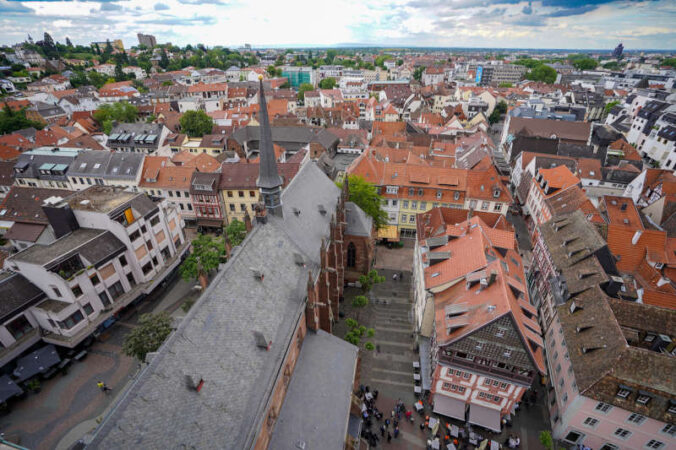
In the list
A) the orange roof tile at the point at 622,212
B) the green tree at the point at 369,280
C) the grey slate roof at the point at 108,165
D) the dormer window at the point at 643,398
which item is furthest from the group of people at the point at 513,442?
the grey slate roof at the point at 108,165

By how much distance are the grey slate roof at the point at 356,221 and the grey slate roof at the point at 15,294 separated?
3764 cm

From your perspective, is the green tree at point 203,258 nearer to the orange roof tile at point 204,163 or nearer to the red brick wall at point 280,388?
the red brick wall at point 280,388

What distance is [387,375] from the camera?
3522cm

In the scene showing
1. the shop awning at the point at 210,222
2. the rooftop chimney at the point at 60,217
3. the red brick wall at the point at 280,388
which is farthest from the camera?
the shop awning at the point at 210,222

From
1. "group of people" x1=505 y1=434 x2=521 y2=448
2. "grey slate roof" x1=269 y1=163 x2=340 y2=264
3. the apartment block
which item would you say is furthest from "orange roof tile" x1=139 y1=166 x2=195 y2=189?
"group of people" x1=505 y1=434 x2=521 y2=448

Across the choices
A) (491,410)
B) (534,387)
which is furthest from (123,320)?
(534,387)

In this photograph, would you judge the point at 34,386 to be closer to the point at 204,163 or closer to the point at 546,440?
the point at 204,163

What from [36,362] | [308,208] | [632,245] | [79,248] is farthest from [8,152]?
[632,245]

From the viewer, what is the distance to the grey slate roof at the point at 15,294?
34188 mm

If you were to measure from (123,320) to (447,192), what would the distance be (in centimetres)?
5247

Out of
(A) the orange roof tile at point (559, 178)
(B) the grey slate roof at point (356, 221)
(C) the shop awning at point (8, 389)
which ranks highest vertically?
(A) the orange roof tile at point (559, 178)

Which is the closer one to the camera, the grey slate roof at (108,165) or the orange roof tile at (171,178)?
the orange roof tile at (171,178)

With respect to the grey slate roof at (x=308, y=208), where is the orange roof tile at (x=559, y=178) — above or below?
below

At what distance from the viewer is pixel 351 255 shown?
4650cm
